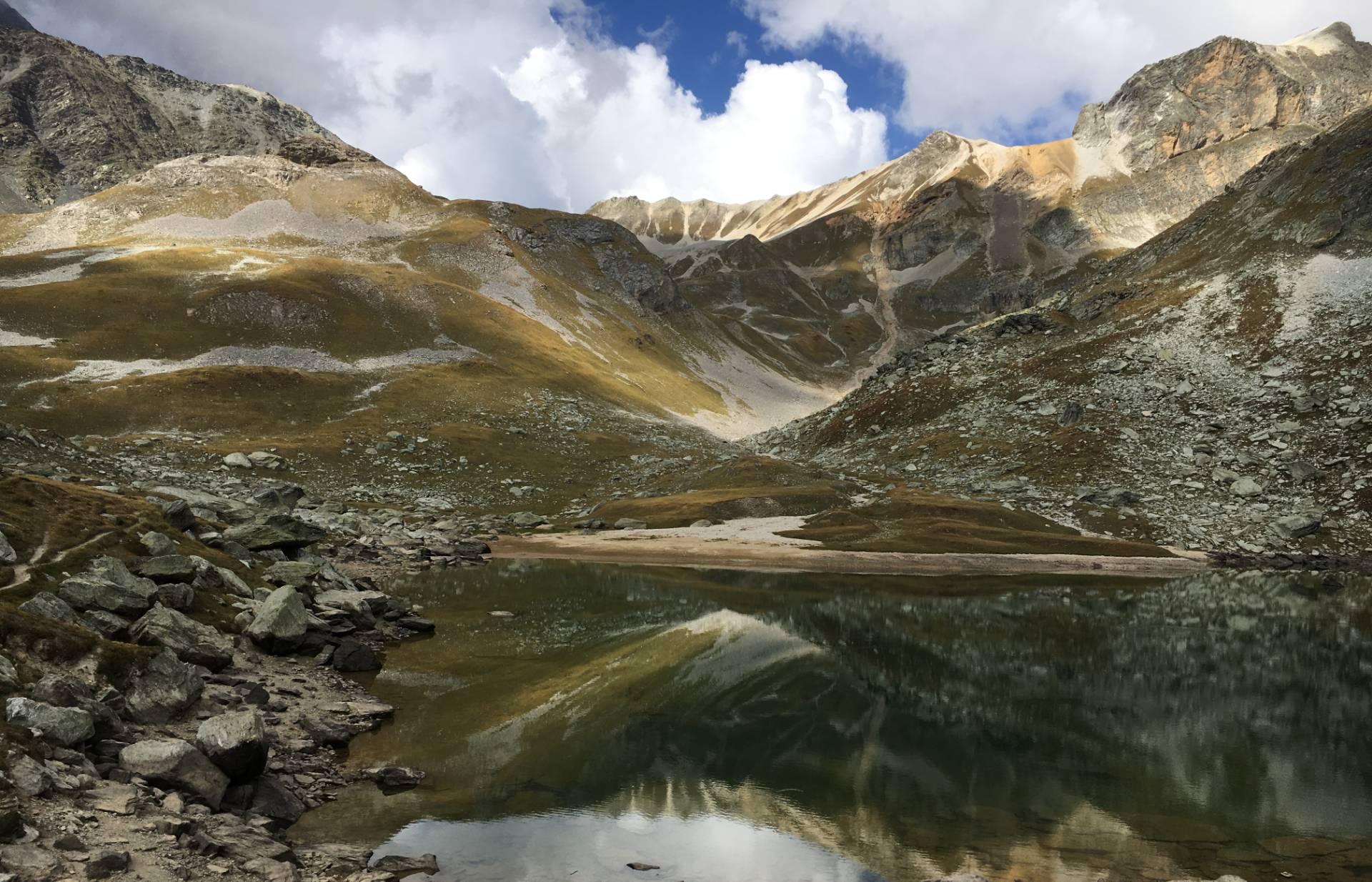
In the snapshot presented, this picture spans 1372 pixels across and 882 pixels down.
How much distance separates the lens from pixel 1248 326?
327 ft

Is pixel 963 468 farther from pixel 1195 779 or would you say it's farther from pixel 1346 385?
pixel 1195 779

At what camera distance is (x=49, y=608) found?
23656 millimetres

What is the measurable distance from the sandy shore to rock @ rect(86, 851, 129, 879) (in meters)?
57.0

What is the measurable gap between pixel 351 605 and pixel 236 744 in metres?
21.7

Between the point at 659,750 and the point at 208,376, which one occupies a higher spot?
the point at 208,376

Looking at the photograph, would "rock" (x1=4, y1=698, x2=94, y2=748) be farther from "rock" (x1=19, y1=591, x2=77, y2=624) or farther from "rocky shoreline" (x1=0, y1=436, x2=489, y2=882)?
"rock" (x1=19, y1=591, x2=77, y2=624)

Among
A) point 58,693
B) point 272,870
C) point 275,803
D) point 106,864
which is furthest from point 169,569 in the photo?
point 106,864

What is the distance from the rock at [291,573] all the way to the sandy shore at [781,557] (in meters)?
29.2

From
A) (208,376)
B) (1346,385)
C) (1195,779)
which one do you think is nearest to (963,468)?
(1346,385)

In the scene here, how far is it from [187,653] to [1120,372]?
356 ft

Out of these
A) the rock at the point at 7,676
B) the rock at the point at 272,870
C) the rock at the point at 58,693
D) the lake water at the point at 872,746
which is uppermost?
the rock at the point at 7,676

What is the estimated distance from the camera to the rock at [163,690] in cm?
2111

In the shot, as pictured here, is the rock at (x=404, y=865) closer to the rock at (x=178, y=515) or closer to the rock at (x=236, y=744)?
the rock at (x=236, y=744)

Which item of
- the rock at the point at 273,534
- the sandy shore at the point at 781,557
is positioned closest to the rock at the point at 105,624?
the rock at the point at 273,534
